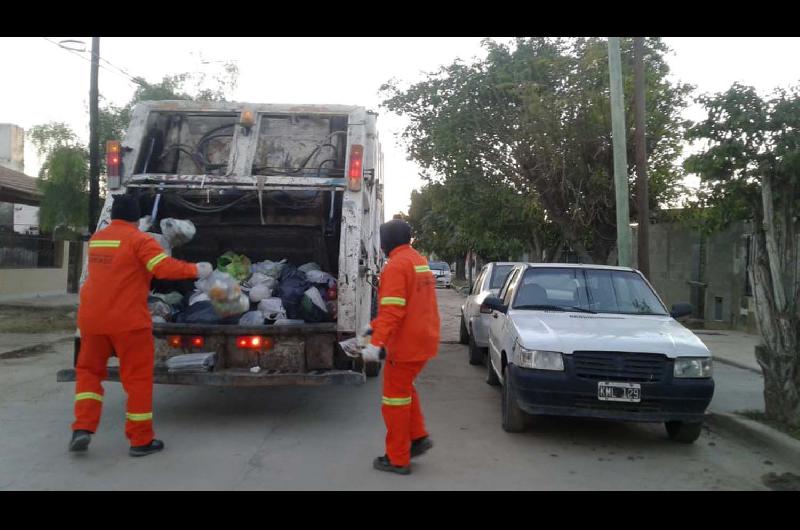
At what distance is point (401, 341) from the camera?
16.6 ft

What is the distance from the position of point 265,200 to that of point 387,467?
3.33 m

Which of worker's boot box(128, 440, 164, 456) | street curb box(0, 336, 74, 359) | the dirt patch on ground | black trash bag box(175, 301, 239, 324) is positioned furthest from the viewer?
the dirt patch on ground

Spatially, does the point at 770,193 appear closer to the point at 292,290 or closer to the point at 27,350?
the point at 292,290

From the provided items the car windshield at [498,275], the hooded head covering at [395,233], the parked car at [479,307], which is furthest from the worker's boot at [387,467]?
the car windshield at [498,275]

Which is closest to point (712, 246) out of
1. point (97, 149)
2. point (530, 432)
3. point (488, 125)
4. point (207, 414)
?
point (488, 125)

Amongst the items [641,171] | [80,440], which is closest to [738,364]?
[641,171]

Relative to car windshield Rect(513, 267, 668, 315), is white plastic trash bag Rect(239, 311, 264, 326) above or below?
below

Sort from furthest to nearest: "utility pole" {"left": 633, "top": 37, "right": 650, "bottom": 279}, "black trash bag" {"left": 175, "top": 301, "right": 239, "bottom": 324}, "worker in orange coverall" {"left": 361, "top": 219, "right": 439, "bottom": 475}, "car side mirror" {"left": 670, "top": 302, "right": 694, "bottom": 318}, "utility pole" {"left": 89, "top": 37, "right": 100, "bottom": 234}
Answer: "utility pole" {"left": 89, "top": 37, "right": 100, "bottom": 234}, "utility pole" {"left": 633, "top": 37, "right": 650, "bottom": 279}, "car side mirror" {"left": 670, "top": 302, "right": 694, "bottom": 318}, "black trash bag" {"left": 175, "top": 301, "right": 239, "bottom": 324}, "worker in orange coverall" {"left": 361, "top": 219, "right": 439, "bottom": 475}

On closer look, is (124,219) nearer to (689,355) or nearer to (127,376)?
(127,376)

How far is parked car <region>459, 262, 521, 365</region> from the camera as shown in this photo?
388 inches

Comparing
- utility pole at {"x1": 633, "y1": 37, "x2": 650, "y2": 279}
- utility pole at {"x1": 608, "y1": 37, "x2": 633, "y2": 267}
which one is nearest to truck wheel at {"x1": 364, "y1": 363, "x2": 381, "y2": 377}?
utility pole at {"x1": 608, "y1": 37, "x2": 633, "y2": 267}

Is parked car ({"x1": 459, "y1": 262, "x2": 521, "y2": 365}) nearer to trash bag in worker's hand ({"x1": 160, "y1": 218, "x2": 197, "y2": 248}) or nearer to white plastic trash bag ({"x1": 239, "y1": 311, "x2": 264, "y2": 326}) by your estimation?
white plastic trash bag ({"x1": 239, "y1": 311, "x2": 264, "y2": 326})

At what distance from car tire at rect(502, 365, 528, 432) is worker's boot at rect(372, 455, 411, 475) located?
56.8 inches
